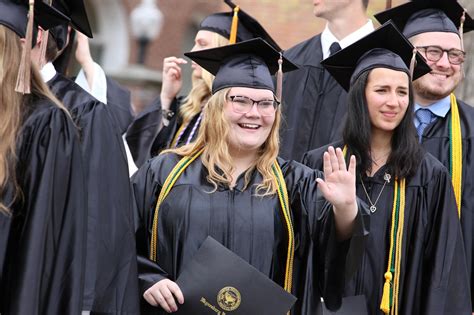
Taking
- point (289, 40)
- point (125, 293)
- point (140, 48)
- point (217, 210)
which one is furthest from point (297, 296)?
point (140, 48)

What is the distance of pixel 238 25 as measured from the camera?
6.48 meters

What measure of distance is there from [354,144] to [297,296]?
83 cm

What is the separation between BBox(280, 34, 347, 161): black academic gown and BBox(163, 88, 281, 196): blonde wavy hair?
118 cm

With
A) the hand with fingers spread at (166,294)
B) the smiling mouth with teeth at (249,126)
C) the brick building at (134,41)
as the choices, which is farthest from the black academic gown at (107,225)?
the brick building at (134,41)

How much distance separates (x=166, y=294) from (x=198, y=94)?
2.10 meters

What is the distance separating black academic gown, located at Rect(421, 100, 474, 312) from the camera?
551cm

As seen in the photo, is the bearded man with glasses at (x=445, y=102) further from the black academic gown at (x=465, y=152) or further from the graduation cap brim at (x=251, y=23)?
the graduation cap brim at (x=251, y=23)

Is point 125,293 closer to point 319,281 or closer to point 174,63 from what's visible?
point 319,281

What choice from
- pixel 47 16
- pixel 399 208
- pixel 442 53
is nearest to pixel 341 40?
pixel 442 53

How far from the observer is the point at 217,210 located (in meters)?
4.77

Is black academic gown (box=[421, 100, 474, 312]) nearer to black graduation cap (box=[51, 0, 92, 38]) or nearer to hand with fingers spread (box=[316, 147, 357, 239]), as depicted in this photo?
hand with fingers spread (box=[316, 147, 357, 239])

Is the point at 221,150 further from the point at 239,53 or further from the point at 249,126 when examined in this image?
the point at 239,53

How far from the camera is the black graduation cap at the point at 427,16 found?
6004mm

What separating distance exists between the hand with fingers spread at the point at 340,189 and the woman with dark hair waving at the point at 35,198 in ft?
3.81
